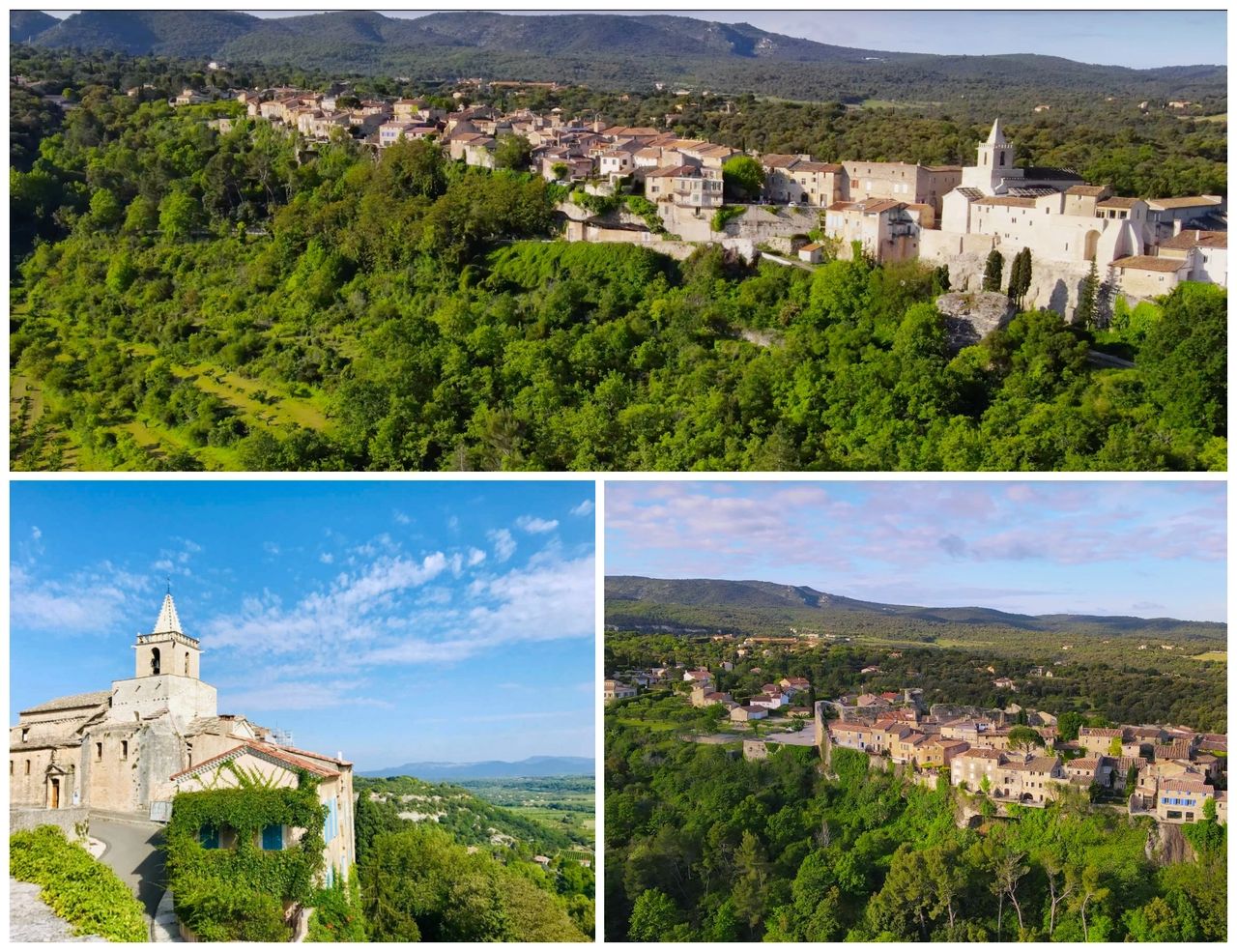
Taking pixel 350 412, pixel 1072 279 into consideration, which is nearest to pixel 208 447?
pixel 350 412

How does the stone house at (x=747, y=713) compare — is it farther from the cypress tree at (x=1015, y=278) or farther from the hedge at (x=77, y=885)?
the cypress tree at (x=1015, y=278)

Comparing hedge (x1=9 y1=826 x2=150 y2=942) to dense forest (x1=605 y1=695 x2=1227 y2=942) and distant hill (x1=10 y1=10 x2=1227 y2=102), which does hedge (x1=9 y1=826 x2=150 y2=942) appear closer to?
dense forest (x1=605 y1=695 x2=1227 y2=942)

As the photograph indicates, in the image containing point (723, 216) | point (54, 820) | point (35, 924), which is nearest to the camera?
point (35, 924)

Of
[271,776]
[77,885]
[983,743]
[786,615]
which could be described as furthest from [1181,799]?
[77,885]

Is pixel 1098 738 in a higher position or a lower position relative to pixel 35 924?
higher

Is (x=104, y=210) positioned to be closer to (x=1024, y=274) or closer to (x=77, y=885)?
(x=1024, y=274)

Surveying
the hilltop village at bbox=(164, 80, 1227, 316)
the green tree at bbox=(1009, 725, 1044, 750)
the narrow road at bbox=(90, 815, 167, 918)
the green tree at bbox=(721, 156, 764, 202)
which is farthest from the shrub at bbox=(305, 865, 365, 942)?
the green tree at bbox=(721, 156, 764, 202)

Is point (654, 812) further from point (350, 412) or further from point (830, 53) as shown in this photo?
point (830, 53)
